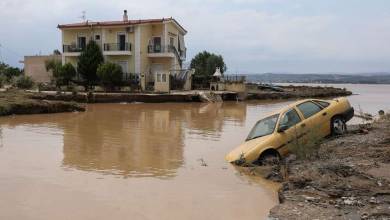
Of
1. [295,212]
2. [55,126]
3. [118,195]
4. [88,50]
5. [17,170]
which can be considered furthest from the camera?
[88,50]

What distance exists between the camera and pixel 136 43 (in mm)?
45906

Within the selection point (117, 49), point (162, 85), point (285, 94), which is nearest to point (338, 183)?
point (162, 85)

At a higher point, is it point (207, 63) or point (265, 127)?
point (207, 63)

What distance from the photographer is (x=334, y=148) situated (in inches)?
433

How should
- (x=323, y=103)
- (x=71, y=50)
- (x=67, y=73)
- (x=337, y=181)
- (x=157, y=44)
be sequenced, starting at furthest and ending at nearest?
(x=71, y=50), (x=157, y=44), (x=67, y=73), (x=323, y=103), (x=337, y=181)

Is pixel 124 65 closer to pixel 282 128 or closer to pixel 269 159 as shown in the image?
pixel 282 128

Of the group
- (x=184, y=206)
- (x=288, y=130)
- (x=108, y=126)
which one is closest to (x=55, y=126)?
(x=108, y=126)

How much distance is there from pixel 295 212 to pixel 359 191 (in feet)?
4.32

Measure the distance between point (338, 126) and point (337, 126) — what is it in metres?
0.04

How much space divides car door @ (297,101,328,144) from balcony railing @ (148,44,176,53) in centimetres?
3510

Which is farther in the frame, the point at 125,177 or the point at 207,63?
the point at 207,63

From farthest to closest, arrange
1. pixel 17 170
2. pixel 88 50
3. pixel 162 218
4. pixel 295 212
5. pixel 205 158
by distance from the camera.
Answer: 1. pixel 88 50
2. pixel 205 158
3. pixel 17 170
4. pixel 162 218
5. pixel 295 212

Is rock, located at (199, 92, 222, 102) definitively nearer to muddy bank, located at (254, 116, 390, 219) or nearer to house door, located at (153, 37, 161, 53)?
house door, located at (153, 37, 161, 53)

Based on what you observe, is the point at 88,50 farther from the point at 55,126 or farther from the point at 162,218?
the point at 162,218
